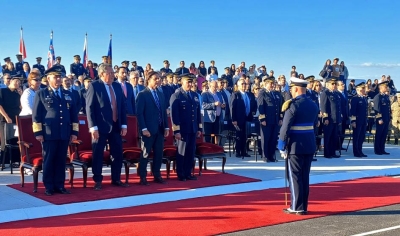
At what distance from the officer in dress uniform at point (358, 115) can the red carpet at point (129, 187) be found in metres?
5.13

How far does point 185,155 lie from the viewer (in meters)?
9.58

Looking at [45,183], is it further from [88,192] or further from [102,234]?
[102,234]

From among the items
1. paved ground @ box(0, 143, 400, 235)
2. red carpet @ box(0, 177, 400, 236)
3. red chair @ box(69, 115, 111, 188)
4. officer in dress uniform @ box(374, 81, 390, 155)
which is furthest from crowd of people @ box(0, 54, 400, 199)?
red carpet @ box(0, 177, 400, 236)

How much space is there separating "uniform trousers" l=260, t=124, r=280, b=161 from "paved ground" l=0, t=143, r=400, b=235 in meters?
0.32

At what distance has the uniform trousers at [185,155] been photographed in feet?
31.3

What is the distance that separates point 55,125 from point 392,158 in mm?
9356

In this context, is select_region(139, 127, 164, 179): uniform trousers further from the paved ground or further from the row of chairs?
the paved ground

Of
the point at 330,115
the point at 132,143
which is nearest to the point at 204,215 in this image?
the point at 132,143

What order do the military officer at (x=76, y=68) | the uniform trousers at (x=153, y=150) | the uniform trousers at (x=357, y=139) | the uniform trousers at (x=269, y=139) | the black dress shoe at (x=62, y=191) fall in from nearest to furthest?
the black dress shoe at (x=62, y=191)
the uniform trousers at (x=153, y=150)
the uniform trousers at (x=269, y=139)
the uniform trousers at (x=357, y=139)
the military officer at (x=76, y=68)

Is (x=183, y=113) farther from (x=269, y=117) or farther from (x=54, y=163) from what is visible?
(x=269, y=117)

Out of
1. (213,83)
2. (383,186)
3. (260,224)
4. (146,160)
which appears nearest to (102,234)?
(260,224)

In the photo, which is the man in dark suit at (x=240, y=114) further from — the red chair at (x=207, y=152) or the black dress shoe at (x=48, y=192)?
the black dress shoe at (x=48, y=192)

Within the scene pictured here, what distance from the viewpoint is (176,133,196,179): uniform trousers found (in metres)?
9.55

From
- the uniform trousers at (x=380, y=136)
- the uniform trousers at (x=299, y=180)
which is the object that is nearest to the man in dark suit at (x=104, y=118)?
the uniform trousers at (x=299, y=180)
